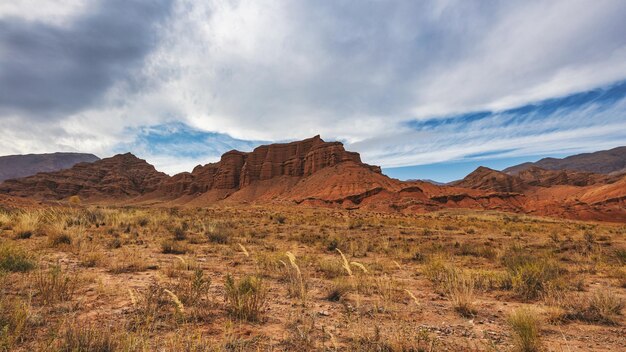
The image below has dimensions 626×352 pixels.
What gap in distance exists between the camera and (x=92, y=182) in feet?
418

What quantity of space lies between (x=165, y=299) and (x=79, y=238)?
22.4 feet

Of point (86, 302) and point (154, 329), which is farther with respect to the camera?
point (86, 302)

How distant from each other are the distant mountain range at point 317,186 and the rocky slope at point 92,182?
0.34 metres

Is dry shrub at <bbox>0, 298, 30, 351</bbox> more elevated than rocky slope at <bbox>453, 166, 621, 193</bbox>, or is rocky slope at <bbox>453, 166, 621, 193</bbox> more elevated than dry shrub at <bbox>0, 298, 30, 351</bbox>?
rocky slope at <bbox>453, 166, 621, 193</bbox>

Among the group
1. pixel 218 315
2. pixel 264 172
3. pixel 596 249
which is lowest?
pixel 596 249

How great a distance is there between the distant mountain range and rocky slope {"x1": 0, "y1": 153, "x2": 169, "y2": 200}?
13.3 inches

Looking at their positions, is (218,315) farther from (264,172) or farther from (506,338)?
(264,172)

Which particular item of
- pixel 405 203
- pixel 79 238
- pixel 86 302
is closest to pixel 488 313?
pixel 86 302

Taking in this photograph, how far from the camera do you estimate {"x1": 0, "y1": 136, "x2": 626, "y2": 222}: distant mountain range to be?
58.1 meters

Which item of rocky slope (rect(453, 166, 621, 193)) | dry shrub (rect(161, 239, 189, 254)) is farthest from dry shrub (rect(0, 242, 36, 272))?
rocky slope (rect(453, 166, 621, 193))

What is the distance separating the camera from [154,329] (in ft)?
11.8

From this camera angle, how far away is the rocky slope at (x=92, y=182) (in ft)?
370

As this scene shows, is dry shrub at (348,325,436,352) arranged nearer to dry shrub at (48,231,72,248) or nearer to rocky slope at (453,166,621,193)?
dry shrub at (48,231,72,248)

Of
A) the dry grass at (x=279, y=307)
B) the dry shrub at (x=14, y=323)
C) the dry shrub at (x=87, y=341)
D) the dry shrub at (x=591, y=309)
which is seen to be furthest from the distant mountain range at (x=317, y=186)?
the dry shrub at (x=87, y=341)
